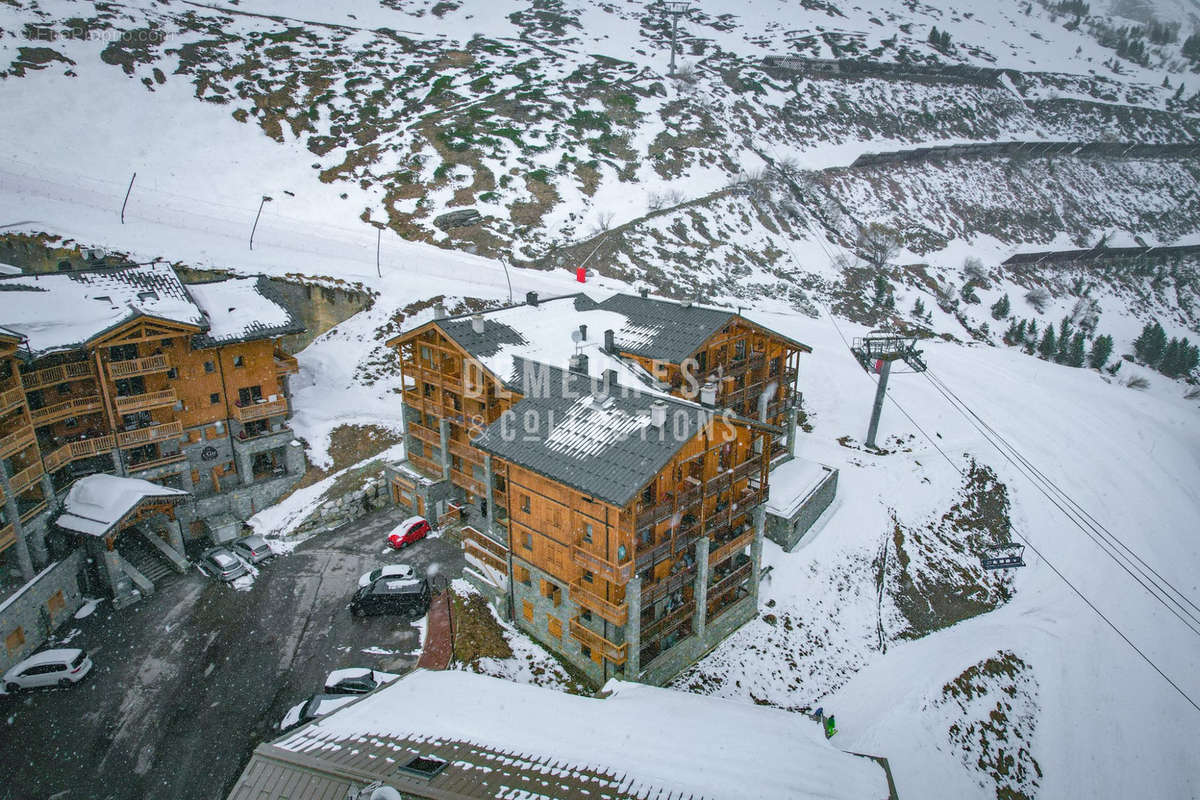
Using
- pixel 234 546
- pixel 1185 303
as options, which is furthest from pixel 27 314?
pixel 1185 303

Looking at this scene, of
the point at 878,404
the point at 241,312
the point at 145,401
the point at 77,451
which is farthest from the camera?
the point at 878,404

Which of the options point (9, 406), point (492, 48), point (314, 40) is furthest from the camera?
point (492, 48)

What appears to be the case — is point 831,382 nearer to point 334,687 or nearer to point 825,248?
point 825,248

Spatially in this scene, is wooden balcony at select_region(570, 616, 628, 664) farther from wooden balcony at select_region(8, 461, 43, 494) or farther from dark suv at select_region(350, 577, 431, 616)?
wooden balcony at select_region(8, 461, 43, 494)

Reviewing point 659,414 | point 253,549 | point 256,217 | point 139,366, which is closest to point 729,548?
point 659,414

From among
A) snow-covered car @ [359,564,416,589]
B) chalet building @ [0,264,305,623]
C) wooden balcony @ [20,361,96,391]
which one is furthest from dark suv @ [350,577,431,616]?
wooden balcony @ [20,361,96,391]

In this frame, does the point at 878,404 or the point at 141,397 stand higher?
the point at 141,397

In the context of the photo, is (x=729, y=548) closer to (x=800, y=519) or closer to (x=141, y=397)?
(x=800, y=519)
